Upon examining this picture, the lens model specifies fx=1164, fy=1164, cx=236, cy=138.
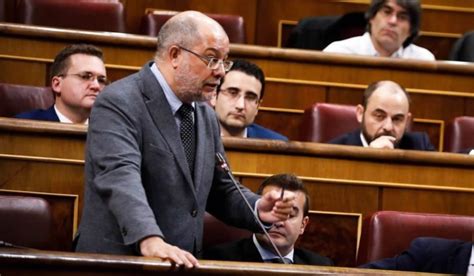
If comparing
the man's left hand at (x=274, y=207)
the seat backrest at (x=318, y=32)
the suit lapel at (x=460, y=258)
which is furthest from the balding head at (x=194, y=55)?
the seat backrest at (x=318, y=32)

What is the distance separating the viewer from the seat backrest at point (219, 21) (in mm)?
2070

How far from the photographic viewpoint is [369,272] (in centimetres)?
104

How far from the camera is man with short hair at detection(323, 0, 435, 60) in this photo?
79.7 inches

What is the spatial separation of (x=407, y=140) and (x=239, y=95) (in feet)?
0.88

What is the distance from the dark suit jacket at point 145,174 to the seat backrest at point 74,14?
33.9 inches

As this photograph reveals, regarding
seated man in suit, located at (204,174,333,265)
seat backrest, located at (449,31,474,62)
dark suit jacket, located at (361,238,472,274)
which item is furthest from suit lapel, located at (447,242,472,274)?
seat backrest, located at (449,31,474,62)

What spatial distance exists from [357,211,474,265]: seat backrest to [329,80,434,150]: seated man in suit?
325 mm

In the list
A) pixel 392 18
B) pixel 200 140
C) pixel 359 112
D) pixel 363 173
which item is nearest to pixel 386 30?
pixel 392 18

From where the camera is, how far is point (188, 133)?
1200 mm

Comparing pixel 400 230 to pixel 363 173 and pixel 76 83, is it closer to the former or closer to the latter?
pixel 363 173

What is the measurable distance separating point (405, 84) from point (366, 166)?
1.43 feet

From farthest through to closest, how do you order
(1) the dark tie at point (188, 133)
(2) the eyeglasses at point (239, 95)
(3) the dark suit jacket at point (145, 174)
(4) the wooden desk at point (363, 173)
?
(2) the eyeglasses at point (239, 95), (4) the wooden desk at point (363, 173), (1) the dark tie at point (188, 133), (3) the dark suit jacket at point (145, 174)

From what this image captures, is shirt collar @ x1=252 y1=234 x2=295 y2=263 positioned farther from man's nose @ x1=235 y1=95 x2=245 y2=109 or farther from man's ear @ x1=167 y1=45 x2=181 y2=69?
man's nose @ x1=235 y1=95 x2=245 y2=109

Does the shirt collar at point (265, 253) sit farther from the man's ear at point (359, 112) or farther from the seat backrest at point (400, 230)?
the man's ear at point (359, 112)
